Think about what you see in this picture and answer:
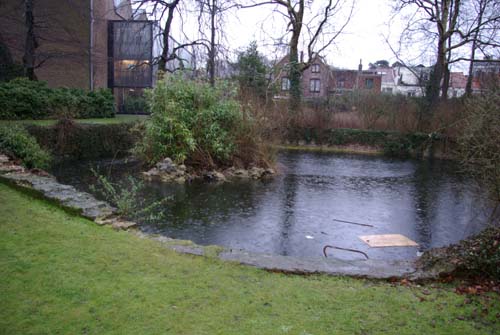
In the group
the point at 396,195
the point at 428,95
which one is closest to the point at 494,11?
the point at 428,95

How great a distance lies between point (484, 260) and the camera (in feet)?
13.5

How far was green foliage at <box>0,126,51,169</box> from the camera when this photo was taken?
927 centimetres

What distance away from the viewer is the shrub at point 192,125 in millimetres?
12336

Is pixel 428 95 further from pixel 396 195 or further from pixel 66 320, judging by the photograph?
pixel 66 320

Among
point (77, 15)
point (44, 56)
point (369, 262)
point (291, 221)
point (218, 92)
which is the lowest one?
point (291, 221)

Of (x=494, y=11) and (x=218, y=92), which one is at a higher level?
(x=494, y=11)

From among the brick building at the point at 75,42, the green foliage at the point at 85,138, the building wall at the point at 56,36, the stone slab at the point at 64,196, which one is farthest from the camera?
the brick building at the point at 75,42

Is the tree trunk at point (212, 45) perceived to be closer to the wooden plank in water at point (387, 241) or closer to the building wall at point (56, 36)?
the building wall at point (56, 36)

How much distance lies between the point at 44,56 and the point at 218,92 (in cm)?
1343

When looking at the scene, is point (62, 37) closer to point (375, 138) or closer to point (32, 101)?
point (32, 101)

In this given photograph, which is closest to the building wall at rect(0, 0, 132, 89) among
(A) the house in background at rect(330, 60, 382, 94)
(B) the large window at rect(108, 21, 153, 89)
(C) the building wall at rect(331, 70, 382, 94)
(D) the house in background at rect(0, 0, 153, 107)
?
(D) the house in background at rect(0, 0, 153, 107)

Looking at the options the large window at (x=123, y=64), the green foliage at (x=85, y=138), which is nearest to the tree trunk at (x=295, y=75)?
the large window at (x=123, y=64)

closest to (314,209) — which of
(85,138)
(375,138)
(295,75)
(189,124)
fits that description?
(189,124)

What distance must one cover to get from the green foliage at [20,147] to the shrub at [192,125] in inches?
135
